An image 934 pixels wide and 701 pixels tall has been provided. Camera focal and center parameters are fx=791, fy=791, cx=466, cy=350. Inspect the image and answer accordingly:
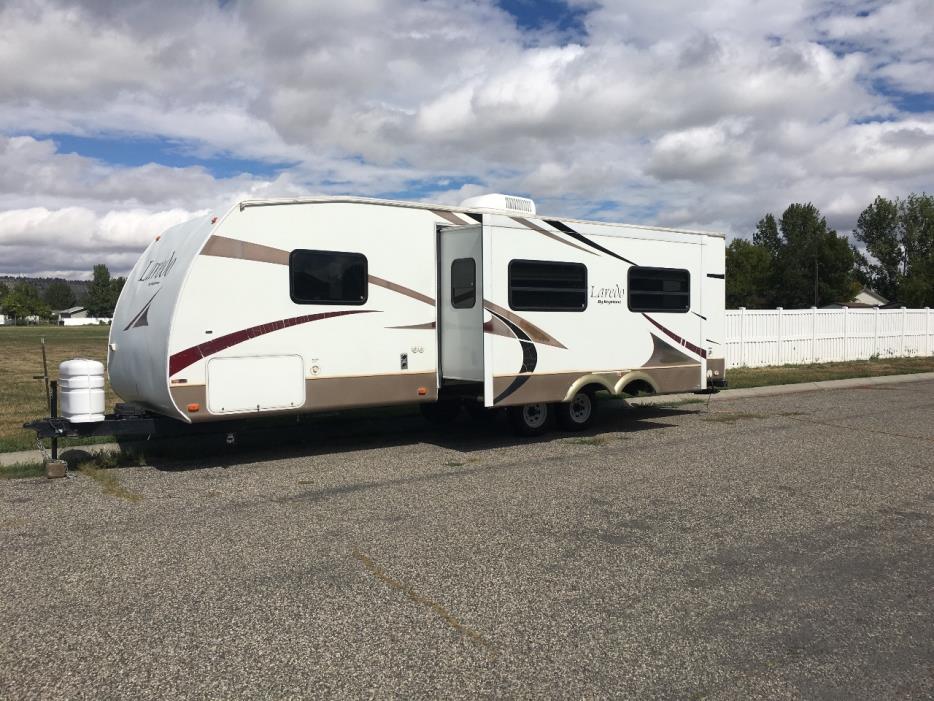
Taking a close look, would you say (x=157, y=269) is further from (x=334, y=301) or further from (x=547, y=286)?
(x=547, y=286)

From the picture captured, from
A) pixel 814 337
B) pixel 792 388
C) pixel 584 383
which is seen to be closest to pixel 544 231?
pixel 584 383

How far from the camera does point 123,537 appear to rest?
20.2 feet

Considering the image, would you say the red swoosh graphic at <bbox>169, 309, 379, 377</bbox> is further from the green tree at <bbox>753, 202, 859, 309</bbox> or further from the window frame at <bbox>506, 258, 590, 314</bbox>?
the green tree at <bbox>753, 202, 859, 309</bbox>

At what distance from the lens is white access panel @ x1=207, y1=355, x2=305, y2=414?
843 cm

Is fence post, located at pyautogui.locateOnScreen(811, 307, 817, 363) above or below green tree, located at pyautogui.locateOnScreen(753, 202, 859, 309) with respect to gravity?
below

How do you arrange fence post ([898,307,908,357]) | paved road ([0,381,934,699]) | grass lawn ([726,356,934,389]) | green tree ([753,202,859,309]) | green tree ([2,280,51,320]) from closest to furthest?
paved road ([0,381,934,699]), grass lawn ([726,356,934,389]), fence post ([898,307,908,357]), green tree ([753,202,859,309]), green tree ([2,280,51,320])

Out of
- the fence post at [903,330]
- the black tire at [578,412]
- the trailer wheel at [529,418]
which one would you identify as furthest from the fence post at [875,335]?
the trailer wheel at [529,418]

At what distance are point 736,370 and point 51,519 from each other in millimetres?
18037

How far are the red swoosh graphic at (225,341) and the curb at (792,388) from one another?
7.70 meters

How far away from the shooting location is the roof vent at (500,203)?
10305 mm

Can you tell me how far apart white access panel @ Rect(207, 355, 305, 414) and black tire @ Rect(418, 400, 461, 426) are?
309 centimetres

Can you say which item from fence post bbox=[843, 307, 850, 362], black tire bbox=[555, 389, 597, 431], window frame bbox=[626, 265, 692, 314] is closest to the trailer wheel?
black tire bbox=[555, 389, 597, 431]

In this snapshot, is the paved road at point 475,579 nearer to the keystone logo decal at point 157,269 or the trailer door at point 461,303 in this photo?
the trailer door at point 461,303

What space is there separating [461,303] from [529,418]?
6.38 ft
